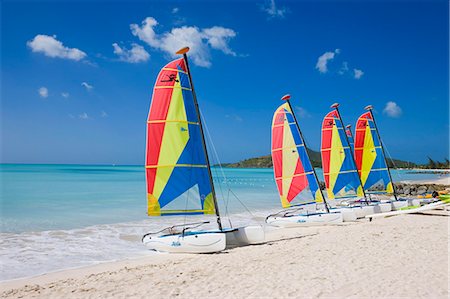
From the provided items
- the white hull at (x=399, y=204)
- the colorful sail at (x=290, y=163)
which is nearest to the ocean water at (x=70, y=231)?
the colorful sail at (x=290, y=163)

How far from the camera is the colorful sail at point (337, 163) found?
55.9 feet

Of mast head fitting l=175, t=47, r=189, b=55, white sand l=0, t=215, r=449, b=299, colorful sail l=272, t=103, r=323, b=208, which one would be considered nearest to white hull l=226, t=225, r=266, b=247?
white sand l=0, t=215, r=449, b=299

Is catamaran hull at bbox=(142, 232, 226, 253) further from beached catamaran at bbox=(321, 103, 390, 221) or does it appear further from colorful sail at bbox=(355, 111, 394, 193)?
colorful sail at bbox=(355, 111, 394, 193)

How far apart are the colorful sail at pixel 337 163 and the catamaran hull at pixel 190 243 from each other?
9477mm

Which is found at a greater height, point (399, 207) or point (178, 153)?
point (178, 153)

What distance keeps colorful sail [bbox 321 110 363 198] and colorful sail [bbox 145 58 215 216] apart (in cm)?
903

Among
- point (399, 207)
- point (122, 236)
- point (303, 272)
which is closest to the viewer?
point (303, 272)

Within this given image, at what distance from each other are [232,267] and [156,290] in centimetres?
187

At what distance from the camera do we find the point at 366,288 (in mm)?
5656

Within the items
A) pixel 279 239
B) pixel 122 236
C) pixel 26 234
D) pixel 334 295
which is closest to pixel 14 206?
pixel 26 234

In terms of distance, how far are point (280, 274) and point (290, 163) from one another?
8130 mm

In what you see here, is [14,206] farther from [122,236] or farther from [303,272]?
[303,272]

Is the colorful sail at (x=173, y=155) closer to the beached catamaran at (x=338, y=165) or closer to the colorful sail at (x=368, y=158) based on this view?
the beached catamaran at (x=338, y=165)

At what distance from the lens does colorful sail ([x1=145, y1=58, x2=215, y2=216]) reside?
9695 millimetres
